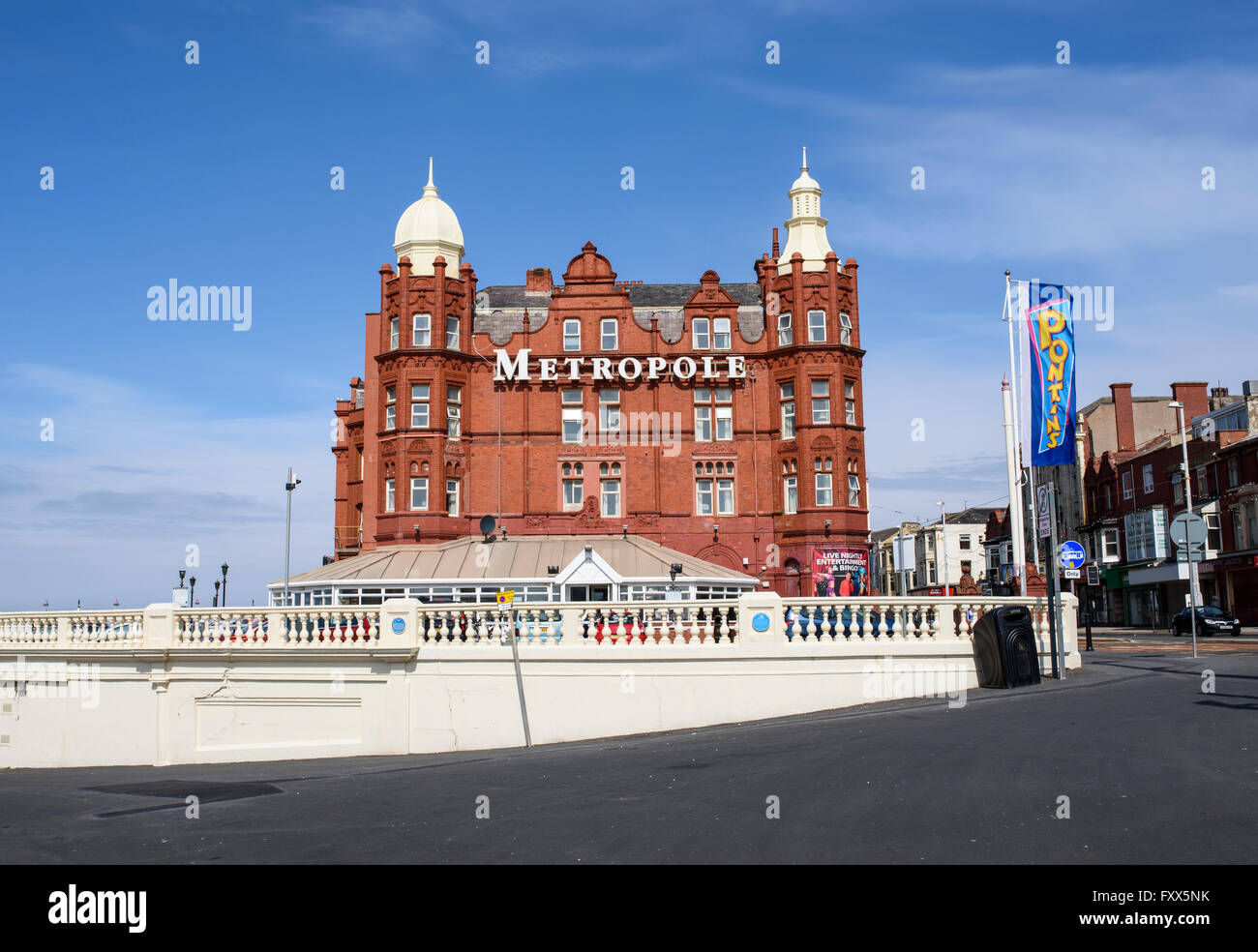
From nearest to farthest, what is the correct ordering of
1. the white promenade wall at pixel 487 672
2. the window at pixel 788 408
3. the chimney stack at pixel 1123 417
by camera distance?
the white promenade wall at pixel 487 672 → the window at pixel 788 408 → the chimney stack at pixel 1123 417

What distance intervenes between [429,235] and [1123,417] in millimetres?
52881

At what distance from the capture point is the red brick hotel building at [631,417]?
45406mm

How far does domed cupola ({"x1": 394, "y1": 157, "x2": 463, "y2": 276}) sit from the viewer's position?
48.4 meters

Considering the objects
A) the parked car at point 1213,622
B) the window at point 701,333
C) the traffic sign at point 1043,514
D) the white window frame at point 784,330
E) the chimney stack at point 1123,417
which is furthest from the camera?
the chimney stack at point 1123,417

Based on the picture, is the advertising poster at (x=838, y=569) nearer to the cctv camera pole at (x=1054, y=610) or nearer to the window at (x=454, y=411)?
the window at (x=454, y=411)

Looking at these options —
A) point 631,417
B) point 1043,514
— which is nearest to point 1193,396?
point 631,417

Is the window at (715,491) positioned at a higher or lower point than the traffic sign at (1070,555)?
higher

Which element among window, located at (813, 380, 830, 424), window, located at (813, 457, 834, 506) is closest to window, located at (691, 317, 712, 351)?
window, located at (813, 380, 830, 424)

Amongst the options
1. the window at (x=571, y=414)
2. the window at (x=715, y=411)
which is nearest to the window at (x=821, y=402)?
the window at (x=715, y=411)

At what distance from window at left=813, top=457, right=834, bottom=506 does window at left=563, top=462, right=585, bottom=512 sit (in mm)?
10176

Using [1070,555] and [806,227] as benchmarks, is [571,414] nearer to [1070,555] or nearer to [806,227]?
[806,227]

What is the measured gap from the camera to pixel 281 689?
2073cm

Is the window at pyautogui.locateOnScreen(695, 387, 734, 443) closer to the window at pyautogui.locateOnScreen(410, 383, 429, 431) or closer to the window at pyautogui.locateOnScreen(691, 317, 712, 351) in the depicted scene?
the window at pyautogui.locateOnScreen(691, 317, 712, 351)

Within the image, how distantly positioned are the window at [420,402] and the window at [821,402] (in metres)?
16.9
